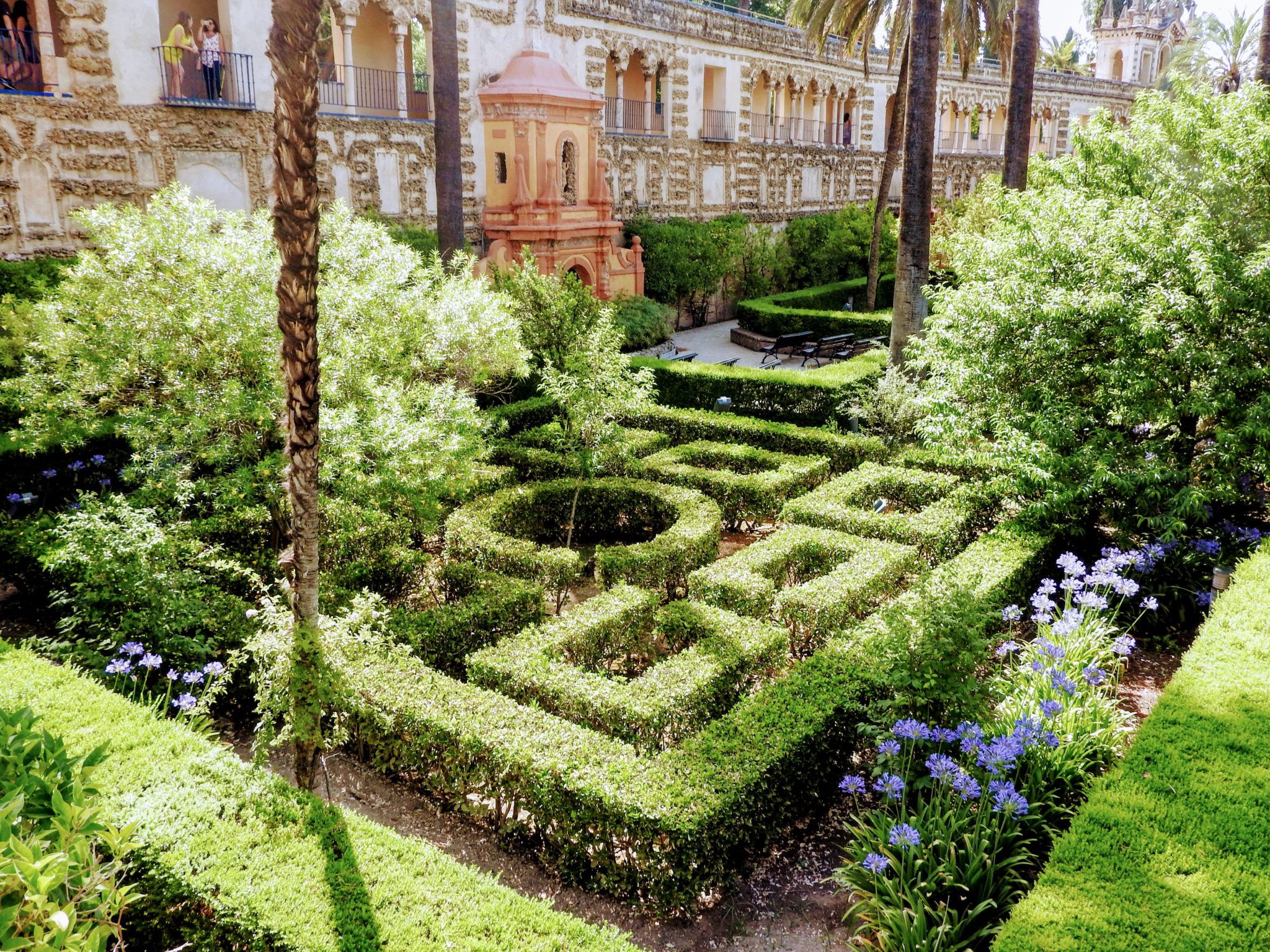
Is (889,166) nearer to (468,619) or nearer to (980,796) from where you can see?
(468,619)

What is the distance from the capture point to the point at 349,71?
19156 mm

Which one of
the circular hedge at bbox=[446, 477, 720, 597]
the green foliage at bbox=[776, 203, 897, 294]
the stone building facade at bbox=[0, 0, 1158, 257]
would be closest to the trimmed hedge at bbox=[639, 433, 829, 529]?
the circular hedge at bbox=[446, 477, 720, 597]

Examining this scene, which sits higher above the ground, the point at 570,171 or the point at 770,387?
the point at 570,171

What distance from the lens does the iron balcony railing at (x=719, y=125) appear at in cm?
2777

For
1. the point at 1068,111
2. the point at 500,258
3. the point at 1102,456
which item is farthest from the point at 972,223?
the point at 1068,111

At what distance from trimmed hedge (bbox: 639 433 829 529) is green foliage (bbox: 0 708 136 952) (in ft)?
22.8

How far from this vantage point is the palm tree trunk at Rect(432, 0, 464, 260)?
13.1 meters

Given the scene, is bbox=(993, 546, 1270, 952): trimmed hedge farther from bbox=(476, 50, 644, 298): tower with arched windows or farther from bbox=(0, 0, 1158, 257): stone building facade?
bbox=(476, 50, 644, 298): tower with arched windows

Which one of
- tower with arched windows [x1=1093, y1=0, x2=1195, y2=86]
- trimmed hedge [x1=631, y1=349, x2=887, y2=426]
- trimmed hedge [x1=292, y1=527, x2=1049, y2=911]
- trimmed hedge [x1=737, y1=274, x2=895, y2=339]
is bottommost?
trimmed hedge [x1=292, y1=527, x2=1049, y2=911]

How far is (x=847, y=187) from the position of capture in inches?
1383

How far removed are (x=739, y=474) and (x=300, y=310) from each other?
697cm

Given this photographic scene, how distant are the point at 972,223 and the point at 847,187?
52.3ft

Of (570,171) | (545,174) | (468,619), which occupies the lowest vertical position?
(468,619)

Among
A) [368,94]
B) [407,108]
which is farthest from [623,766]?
[368,94]
